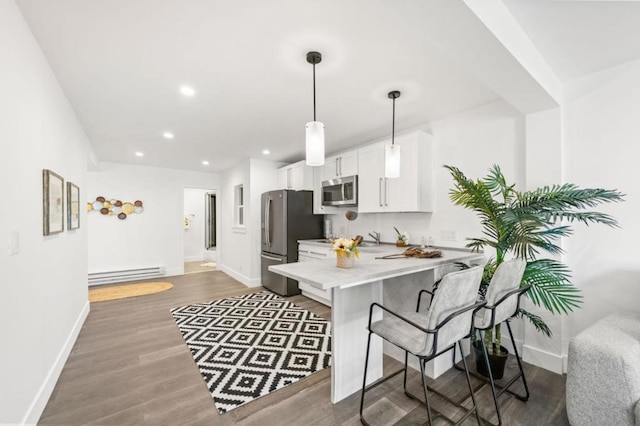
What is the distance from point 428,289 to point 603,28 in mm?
2060

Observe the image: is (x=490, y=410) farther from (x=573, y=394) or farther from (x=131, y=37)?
(x=131, y=37)

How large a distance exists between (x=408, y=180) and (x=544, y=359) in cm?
202

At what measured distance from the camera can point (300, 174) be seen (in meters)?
4.68

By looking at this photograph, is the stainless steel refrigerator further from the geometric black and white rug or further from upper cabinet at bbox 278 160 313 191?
the geometric black and white rug

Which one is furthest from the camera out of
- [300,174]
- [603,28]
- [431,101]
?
[300,174]

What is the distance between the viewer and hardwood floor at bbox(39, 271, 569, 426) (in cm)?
176

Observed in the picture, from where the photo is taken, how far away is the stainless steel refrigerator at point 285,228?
4438 mm

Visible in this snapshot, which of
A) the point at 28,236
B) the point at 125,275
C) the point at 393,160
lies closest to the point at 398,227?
the point at 393,160

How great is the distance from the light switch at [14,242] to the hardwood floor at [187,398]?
1.17 metres

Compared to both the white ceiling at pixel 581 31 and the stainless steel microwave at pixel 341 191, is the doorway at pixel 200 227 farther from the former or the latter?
the white ceiling at pixel 581 31

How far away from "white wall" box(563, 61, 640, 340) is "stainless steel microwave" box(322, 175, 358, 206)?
2.24 meters

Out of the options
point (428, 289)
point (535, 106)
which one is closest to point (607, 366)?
point (428, 289)

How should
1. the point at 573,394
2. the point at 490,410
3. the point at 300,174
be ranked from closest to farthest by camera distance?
the point at 573,394, the point at 490,410, the point at 300,174

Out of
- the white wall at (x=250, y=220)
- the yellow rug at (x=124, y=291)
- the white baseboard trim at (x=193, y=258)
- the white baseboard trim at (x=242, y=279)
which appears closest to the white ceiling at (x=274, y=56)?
the white wall at (x=250, y=220)
